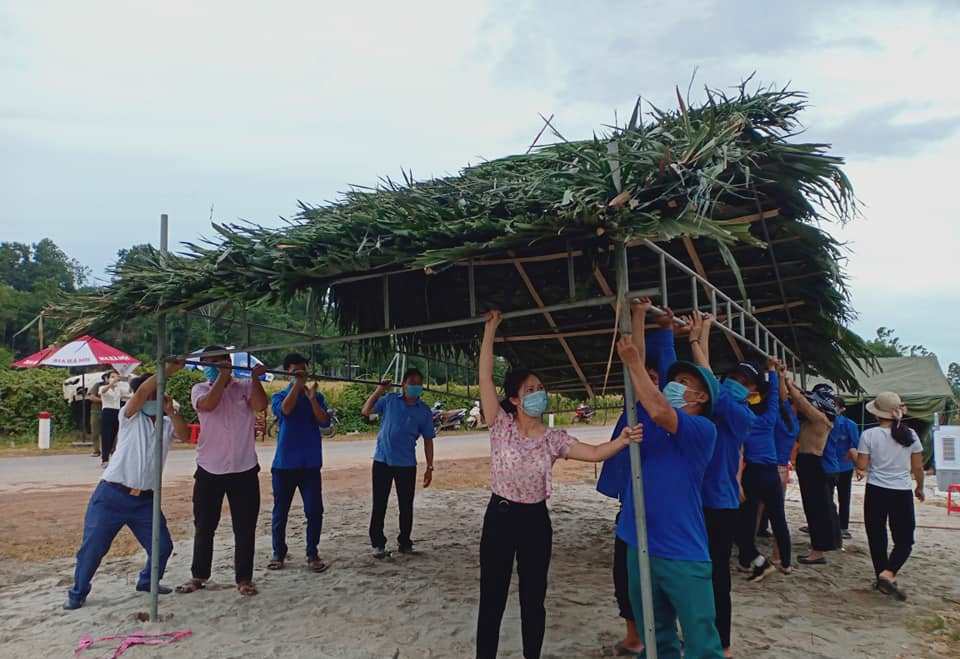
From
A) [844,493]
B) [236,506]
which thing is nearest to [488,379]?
[236,506]

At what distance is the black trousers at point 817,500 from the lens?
21.9 ft

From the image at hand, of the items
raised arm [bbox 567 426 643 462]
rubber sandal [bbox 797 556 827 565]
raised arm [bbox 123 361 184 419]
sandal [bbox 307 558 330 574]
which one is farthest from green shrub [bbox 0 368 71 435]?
raised arm [bbox 567 426 643 462]

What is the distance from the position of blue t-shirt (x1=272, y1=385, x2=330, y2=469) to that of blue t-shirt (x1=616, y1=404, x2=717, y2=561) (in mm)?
3578

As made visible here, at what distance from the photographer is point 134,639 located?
14.5 feet

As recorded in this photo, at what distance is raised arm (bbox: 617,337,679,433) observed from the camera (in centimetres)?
311

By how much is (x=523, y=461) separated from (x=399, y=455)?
3.20 m

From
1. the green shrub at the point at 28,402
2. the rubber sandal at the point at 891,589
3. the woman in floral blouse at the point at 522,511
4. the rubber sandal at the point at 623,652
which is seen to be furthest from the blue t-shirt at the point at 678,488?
the green shrub at the point at 28,402

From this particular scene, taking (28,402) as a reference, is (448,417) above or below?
below

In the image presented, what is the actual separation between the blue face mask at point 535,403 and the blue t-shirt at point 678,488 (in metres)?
0.53

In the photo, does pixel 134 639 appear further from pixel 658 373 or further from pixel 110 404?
pixel 110 404

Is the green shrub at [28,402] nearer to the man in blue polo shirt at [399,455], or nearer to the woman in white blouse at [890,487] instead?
the man in blue polo shirt at [399,455]

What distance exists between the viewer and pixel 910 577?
635cm

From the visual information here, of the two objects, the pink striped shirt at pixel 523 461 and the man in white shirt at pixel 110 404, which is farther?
the man in white shirt at pixel 110 404

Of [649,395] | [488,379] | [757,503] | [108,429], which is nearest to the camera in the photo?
[649,395]
